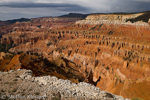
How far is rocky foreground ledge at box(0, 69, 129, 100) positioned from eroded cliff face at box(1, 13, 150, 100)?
13334 mm

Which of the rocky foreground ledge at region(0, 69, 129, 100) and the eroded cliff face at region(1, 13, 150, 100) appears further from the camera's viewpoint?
the eroded cliff face at region(1, 13, 150, 100)

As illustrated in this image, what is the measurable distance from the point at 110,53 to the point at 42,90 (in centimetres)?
4837

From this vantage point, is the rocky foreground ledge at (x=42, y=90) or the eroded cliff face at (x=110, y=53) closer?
the rocky foreground ledge at (x=42, y=90)

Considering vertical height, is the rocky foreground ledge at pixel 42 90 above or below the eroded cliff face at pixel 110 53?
above

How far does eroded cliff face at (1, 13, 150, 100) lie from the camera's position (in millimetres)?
30419

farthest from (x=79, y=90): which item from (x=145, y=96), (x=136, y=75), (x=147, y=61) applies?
(x=147, y=61)

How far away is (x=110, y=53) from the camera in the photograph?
5578 centimetres

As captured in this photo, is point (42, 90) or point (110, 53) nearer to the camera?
point (42, 90)

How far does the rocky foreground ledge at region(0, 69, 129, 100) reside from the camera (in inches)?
400

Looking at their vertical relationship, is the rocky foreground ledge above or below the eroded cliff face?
above

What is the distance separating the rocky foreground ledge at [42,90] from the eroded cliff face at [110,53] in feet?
43.7

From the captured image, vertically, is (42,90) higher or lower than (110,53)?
higher

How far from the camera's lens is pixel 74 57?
6488 centimetres

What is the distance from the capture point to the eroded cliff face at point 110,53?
3042 cm
